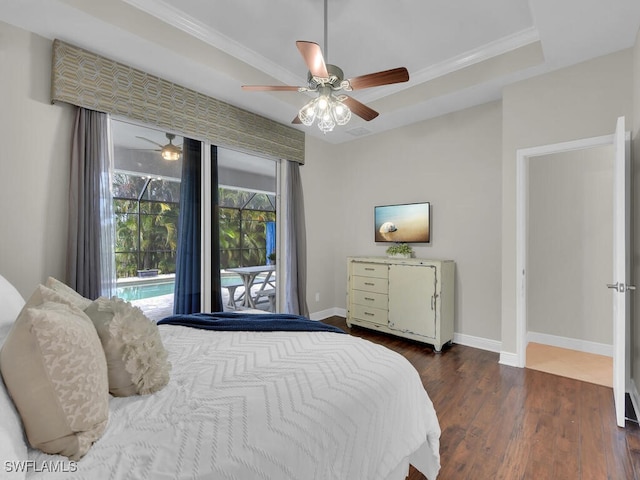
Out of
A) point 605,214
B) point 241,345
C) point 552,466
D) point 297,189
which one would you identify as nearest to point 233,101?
point 297,189

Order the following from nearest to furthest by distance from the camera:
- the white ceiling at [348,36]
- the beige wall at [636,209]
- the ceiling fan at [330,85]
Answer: the ceiling fan at [330,85] → the white ceiling at [348,36] → the beige wall at [636,209]

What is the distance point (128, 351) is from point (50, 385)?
302mm

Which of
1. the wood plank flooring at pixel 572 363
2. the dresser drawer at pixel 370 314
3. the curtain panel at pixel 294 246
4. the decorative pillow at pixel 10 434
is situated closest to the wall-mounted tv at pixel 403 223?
the dresser drawer at pixel 370 314

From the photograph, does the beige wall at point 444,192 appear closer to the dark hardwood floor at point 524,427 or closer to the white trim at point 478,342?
the white trim at point 478,342

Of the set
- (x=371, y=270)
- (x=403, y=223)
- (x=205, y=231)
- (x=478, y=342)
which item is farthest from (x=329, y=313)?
(x=205, y=231)

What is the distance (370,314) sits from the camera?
4.02 m

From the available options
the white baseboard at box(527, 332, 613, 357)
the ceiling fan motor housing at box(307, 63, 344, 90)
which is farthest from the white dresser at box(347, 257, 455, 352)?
the ceiling fan motor housing at box(307, 63, 344, 90)

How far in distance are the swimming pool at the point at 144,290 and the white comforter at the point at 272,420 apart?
4.85 feet

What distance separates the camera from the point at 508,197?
3.01 m

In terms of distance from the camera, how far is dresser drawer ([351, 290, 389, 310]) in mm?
3859

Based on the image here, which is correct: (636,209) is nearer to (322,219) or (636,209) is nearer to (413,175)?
(413,175)

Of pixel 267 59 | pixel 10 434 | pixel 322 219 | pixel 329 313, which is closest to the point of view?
pixel 10 434

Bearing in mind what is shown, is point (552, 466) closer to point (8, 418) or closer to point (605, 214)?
point (8, 418)

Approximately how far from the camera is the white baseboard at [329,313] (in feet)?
15.2
